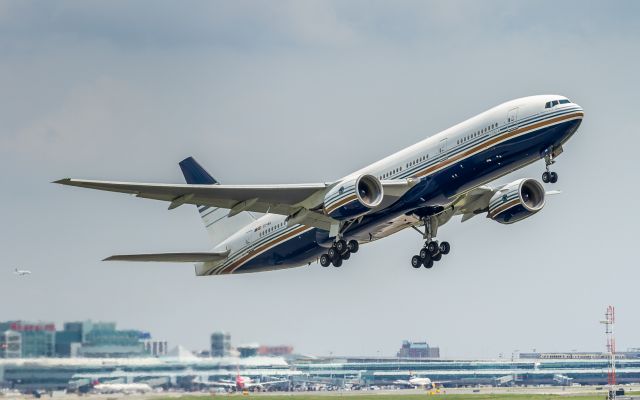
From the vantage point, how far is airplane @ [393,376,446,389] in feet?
299

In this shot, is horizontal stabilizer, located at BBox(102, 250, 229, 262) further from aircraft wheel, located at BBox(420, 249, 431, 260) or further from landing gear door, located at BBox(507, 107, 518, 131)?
landing gear door, located at BBox(507, 107, 518, 131)

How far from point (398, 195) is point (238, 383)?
61.3 feet

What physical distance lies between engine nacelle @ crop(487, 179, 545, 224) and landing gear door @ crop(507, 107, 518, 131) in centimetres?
742

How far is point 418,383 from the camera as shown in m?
93.7

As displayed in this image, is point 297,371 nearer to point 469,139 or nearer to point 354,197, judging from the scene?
point 354,197

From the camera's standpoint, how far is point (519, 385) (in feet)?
328

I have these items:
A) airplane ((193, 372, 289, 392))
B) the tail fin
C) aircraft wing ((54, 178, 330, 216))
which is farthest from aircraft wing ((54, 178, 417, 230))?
airplane ((193, 372, 289, 392))

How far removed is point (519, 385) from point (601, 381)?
43.1ft

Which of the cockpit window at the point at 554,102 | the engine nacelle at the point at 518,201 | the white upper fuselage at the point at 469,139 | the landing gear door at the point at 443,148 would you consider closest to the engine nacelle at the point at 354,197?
the white upper fuselage at the point at 469,139

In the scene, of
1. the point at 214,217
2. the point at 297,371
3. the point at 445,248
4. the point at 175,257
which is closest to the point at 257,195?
the point at 175,257

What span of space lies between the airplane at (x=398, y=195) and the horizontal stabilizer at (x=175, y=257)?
0.06m

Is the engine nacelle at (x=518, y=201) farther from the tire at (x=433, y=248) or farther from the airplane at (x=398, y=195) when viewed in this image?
the tire at (x=433, y=248)

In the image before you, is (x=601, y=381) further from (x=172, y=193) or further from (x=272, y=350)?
(x=172, y=193)

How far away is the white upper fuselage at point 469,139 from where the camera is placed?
48.0m
